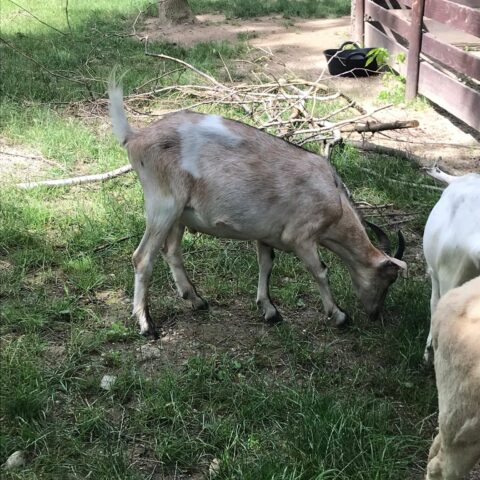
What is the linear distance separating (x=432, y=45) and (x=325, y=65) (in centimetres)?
199

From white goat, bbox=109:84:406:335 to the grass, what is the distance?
0.92ft

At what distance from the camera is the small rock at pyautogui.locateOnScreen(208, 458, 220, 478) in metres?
2.90

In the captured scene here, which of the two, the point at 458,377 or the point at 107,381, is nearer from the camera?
the point at 458,377

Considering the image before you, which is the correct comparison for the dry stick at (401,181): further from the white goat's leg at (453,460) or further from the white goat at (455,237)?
the white goat's leg at (453,460)

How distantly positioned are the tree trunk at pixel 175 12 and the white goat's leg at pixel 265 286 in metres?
10.0

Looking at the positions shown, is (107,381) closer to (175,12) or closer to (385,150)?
(385,150)

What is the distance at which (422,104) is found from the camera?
8.35 metres

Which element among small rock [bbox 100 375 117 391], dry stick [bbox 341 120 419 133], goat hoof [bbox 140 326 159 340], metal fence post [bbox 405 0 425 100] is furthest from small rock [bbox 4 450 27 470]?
metal fence post [bbox 405 0 425 100]

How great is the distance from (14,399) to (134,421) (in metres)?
0.59

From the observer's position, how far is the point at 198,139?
3953mm

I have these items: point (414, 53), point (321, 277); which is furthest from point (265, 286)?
point (414, 53)

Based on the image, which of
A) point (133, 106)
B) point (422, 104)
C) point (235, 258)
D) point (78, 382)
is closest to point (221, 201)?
point (235, 258)

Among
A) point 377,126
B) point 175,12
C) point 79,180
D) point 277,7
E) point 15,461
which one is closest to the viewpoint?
point 15,461

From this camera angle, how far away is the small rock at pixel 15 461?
9.43 ft
